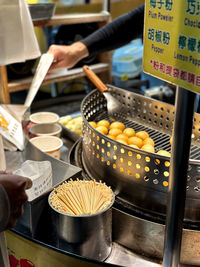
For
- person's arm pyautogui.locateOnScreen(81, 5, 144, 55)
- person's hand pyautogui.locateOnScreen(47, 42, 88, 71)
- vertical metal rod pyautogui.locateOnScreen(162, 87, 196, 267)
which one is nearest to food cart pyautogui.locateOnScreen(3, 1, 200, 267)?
vertical metal rod pyautogui.locateOnScreen(162, 87, 196, 267)

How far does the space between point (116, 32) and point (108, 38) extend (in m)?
0.07

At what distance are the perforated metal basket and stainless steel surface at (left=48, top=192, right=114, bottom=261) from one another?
0.18m

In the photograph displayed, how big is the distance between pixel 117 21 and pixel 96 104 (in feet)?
2.21

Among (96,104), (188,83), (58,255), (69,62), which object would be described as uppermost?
(188,83)

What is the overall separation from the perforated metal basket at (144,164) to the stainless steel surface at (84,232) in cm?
18

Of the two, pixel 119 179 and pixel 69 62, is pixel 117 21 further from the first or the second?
pixel 119 179

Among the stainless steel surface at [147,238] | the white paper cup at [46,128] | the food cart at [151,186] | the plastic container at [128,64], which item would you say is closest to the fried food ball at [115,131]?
the food cart at [151,186]

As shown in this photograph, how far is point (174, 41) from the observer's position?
758 mm

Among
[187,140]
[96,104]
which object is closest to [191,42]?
[187,140]

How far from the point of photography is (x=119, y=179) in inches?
51.8

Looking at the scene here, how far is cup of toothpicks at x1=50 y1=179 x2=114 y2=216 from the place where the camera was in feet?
3.72

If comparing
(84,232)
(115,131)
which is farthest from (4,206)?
(115,131)

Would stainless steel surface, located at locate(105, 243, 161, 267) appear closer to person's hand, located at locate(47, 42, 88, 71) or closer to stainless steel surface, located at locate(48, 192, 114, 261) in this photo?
stainless steel surface, located at locate(48, 192, 114, 261)

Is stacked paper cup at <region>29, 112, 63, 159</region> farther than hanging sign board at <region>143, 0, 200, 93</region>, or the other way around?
stacked paper cup at <region>29, 112, 63, 159</region>
